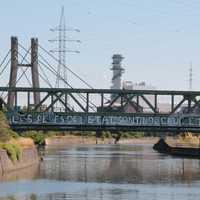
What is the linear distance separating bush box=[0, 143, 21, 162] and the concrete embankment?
0.43 metres

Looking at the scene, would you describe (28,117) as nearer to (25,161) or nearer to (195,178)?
(25,161)

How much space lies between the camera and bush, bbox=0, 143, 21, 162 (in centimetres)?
8591

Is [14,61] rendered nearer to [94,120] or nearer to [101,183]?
[94,120]

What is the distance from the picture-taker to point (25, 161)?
95312 millimetres

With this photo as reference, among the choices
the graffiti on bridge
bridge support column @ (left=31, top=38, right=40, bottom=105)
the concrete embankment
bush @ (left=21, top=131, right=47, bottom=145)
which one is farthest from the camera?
bush @ (left=21, top=131, right=47, bottom=145)

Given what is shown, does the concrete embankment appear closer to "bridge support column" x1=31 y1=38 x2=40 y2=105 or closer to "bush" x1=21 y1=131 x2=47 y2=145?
"bridge support column" x1=31 y1=38 x2=40 y2=105

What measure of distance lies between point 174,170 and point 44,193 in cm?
3323

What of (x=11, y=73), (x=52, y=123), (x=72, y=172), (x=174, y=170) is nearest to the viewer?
(x=72, y=172)

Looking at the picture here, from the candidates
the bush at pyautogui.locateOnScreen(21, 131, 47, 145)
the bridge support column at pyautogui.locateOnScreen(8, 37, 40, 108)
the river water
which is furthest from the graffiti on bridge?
the bush at pyautogui.locateOnScreen(21, 131, 47, 145)

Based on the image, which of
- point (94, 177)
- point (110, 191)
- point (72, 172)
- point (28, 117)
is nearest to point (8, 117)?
point (28, 117)

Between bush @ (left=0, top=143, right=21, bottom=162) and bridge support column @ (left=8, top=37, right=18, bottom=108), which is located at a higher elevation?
bridge support column @ (left=8, top=37, right=18, bottom=108)

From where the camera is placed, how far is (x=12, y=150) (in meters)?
87.1

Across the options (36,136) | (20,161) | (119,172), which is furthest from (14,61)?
(119,172)

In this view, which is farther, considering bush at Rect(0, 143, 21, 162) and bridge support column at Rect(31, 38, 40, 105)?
bridge support column at Rect(31, 38, 40, 105)
